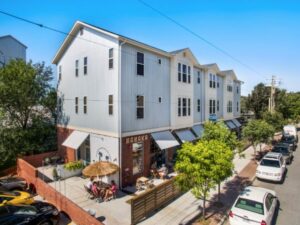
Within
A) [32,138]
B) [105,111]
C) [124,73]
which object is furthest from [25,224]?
[32,138]

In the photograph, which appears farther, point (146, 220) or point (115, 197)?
point (115, 197)

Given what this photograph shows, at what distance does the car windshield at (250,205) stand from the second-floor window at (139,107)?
9.64 metres

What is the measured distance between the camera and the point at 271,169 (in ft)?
59.5

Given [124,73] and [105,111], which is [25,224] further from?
[124,73]

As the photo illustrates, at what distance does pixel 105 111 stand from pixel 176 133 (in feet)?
25.5

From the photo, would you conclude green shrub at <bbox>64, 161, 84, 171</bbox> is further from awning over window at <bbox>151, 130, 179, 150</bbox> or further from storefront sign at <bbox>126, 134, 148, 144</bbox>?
awning over window at <bbox>151, 130, 179, 150</bbox>

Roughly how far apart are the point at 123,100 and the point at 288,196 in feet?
44.4

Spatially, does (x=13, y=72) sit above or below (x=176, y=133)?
above

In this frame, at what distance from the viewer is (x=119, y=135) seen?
1628cm

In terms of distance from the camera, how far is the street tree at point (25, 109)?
22266 mm

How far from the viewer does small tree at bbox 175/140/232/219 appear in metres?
11.1

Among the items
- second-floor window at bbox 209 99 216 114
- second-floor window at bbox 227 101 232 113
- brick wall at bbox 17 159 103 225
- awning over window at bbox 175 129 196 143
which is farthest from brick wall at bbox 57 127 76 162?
second-floor window at bbox 227 101 232 113

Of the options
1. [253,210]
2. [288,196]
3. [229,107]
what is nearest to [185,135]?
[288,196]

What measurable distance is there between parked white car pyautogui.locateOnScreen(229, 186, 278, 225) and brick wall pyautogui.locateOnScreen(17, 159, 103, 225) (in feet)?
21.4
